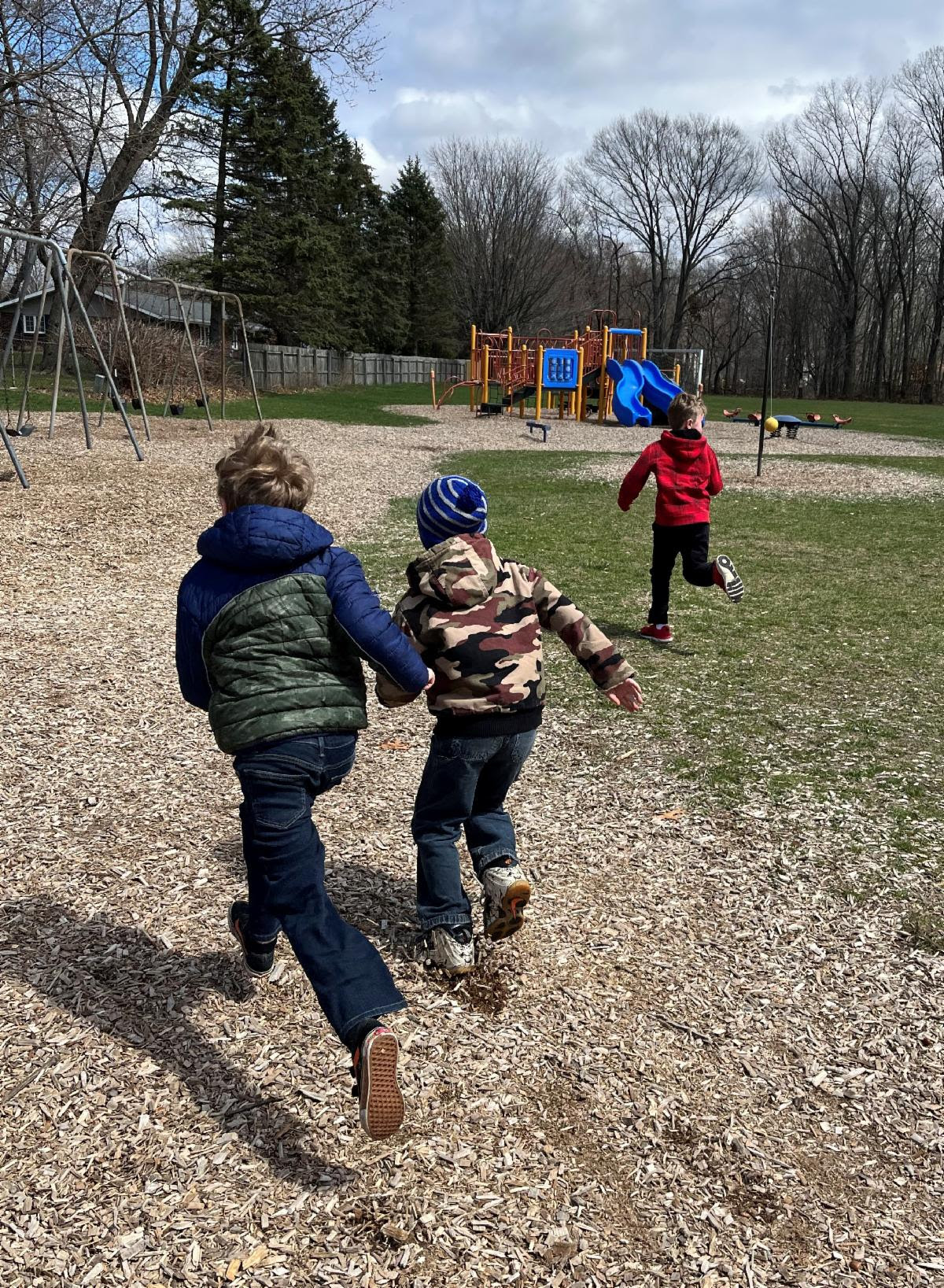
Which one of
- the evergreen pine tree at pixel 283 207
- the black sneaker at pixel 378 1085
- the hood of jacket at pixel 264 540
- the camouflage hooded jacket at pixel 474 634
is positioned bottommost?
the black sneaker at pixel 378 1085

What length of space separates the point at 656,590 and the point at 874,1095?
15.5 ft

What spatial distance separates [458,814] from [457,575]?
0.79 metres

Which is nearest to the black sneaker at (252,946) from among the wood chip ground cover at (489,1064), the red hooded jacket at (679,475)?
the wood chip ground cover at (489,1064)

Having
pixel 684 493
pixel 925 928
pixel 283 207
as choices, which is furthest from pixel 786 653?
pixel 283 207

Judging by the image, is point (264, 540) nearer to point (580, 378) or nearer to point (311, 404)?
point (580, 378)

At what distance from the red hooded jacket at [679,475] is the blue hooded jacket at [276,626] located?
460cm

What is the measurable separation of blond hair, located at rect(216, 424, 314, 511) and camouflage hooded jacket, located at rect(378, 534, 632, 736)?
1.58 ft

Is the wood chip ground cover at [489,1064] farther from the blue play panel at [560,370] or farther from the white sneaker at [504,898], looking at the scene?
the blue play panel at [560,370]

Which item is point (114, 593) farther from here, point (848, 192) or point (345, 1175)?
point (848, 192)

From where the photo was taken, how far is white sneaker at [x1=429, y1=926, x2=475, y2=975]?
3.38m

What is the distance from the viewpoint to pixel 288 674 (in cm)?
266

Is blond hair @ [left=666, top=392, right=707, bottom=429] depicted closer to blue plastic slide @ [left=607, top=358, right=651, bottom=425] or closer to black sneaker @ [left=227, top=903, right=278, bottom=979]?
black sneaker @ [left=227, top=903, right=278, bottom=979]

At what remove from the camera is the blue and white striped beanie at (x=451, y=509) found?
3127 mm

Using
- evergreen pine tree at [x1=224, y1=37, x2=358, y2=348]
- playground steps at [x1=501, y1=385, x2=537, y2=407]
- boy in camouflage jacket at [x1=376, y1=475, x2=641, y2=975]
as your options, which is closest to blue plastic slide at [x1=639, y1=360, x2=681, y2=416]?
playground steps at [x1=501, y1=385, x2=537, y2=407]
